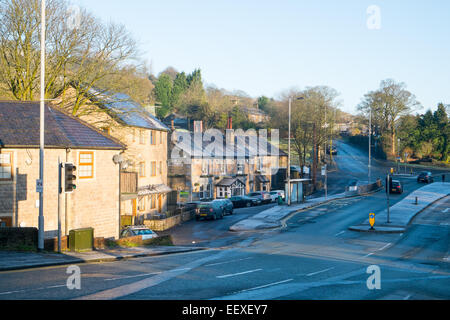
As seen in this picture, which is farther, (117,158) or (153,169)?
(153,169)

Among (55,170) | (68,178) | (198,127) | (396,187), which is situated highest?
(198,127)

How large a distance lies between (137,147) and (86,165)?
17.5 metres

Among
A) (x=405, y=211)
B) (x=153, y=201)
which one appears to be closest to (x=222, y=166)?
(x=153, y=201)

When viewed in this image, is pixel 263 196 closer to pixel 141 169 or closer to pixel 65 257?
pixel 141 169

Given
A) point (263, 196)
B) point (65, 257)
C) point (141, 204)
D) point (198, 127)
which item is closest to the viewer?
point (65, 257)

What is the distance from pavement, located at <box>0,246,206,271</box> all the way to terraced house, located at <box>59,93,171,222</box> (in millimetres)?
11962

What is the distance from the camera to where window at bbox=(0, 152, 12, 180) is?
23.5 m

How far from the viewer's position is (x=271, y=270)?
691 inches

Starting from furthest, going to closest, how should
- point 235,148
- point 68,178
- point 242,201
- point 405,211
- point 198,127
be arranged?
point 235,148 → point 198,127 → point 242,201 → point 405,211 → point 68,178

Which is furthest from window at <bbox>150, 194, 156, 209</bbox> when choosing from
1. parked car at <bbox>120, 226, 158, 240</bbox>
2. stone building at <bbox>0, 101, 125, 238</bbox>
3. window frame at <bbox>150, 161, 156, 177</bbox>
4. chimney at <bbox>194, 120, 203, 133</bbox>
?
chimney at <bbox>194, 120, 203, 133</bbox>

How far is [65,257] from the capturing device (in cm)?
1858
